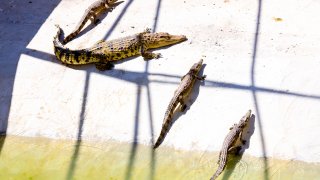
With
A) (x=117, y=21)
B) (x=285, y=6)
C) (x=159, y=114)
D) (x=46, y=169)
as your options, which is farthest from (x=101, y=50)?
(x=285, y=6)

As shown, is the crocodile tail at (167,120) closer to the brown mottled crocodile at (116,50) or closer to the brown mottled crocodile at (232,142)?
the brown mottled crocodile at (232,142)

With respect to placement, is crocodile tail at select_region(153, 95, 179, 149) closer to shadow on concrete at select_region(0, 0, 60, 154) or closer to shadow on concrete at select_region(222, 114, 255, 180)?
shadow on concrete at select_region(222, 114, 255, 180)

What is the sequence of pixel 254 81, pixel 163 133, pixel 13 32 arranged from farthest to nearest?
pixel 13 32 < pixel 254 81 < pixel 163 133

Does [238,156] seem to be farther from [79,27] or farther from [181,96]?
[79,27]

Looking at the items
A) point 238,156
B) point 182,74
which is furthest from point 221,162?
point 182,74

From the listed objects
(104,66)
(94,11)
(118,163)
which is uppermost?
(94,11)

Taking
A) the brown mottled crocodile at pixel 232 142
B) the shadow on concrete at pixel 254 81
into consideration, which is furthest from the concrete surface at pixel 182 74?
the brown mottled crocodile at pixel 232 142
